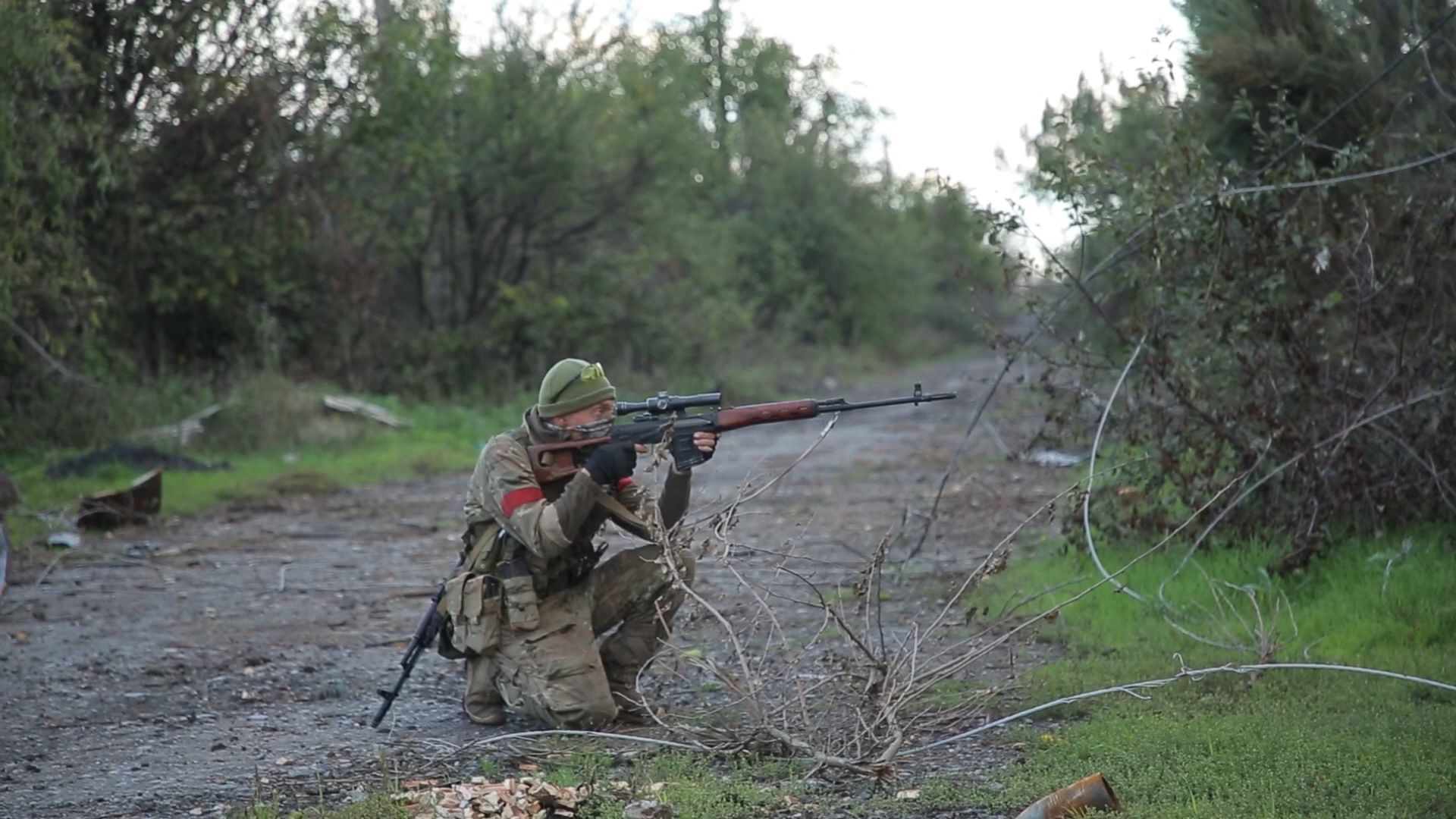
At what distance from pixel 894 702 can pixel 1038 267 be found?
4013 millimetres

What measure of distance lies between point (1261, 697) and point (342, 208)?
51.5ft

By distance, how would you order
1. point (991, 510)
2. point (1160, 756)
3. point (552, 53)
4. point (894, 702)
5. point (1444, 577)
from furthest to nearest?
point (552, 53) → point (991, 510) → point (1444, 577) → point (894, 702) → point (1160, 756)

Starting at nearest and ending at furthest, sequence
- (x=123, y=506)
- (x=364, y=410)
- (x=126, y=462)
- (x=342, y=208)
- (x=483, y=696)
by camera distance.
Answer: (x=483, y=696), (x=123, y=506), (x=126, y=462), (x=364, y=410), (x=342, y=208)

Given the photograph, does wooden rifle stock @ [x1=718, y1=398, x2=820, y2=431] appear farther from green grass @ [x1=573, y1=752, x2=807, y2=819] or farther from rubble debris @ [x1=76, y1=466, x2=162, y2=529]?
rubble debris @ [x1=76, y1=466, x2=162, y2=529]

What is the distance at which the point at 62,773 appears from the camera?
218 inches

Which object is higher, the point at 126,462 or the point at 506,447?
the point at 506,447

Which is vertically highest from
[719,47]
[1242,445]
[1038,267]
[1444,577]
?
[719,47]

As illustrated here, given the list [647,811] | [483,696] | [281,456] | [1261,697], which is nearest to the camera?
[647,811]

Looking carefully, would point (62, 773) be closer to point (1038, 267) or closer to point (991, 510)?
point (1038, 267)

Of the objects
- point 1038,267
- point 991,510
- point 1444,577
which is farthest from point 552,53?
point 1444,577

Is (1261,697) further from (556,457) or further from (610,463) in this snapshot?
(556,457)

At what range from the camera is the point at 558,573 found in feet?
20.7

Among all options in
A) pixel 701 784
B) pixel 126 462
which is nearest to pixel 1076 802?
pixel 701 784

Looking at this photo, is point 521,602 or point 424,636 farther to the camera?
point 424,636
